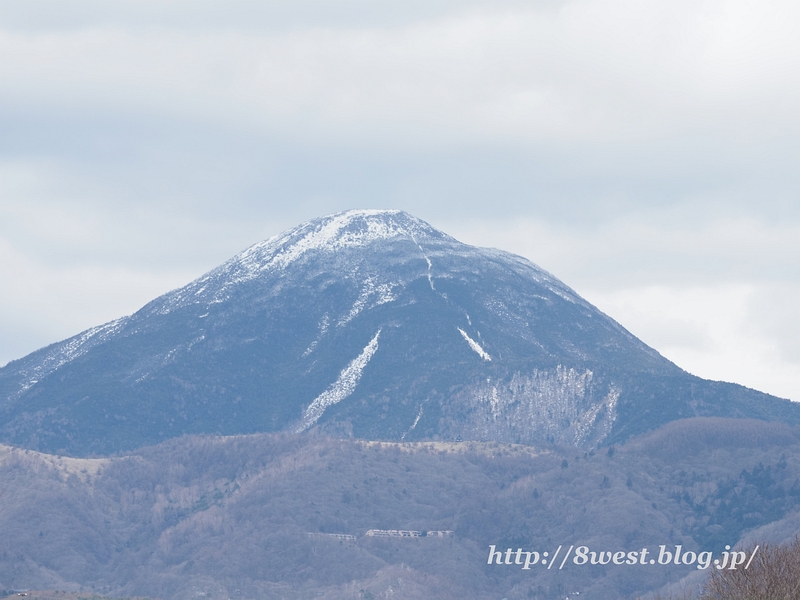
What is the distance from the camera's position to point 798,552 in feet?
440

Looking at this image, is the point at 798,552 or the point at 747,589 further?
the point at 798,552

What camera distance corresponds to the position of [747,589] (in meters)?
118

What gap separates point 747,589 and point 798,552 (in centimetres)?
1848
